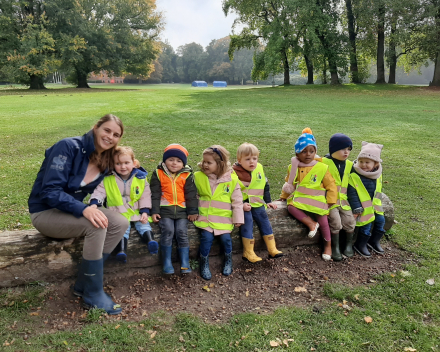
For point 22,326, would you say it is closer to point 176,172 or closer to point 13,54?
point 176,172

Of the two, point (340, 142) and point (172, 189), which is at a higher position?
point (340, 142)

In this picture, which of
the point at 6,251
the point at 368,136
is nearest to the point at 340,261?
the point at 6,251

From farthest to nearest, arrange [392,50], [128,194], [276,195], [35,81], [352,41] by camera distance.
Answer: [35,81]
[352,41]
[392,50]
[276,195]
[128,194]

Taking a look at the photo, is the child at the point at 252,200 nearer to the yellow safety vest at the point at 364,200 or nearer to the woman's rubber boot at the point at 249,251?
the woman's rubber boot at the point at 249,251

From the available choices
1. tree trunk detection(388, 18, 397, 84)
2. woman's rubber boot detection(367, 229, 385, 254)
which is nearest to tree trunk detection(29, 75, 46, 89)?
tree trunk detection(388, 18, 397, 84)

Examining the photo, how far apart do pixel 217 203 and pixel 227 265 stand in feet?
2.31

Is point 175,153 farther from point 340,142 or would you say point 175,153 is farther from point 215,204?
point 340,142

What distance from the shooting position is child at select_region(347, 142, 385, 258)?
4199 mm

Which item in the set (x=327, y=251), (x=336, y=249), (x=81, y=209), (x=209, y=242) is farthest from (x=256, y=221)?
(x=81, y=209)

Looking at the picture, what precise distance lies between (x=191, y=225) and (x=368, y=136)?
8593 mm

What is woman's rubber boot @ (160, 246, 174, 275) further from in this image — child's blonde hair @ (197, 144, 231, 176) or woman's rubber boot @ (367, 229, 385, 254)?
woman's rubber boot @ (367, 229, 385, 254)

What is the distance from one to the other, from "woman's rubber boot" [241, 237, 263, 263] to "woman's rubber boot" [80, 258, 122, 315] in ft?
4.89

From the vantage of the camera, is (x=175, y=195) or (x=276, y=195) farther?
(x=276, y=195)

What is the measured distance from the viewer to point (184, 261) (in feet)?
11.8
